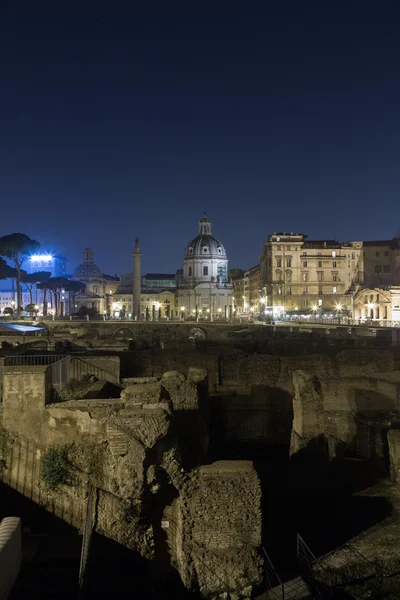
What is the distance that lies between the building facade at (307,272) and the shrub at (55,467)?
78.6 metres

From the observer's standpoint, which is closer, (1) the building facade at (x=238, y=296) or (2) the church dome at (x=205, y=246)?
(2) the church dome at (x=205, y=246)

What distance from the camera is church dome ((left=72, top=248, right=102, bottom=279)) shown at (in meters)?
151

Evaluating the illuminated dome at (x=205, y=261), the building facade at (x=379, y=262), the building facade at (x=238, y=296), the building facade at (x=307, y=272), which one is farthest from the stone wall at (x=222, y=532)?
the building facade at (x=238, y=296)

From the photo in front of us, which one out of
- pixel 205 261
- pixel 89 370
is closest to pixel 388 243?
pixel 205 261

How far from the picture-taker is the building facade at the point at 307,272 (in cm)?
8619

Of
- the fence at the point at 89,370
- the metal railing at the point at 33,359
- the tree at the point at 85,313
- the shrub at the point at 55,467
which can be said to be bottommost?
the shrub at the point at 55,467

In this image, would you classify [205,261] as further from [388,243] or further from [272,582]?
[272,582]

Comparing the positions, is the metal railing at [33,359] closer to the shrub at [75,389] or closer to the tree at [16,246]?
the shrub at [75,389]

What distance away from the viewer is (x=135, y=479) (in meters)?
7.55

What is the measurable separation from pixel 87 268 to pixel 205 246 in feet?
157

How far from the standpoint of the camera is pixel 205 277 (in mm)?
121375

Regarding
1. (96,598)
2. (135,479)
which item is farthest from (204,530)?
(96,598)

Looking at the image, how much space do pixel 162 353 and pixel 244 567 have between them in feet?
36.6

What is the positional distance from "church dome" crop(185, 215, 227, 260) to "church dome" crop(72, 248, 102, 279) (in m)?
40.5
